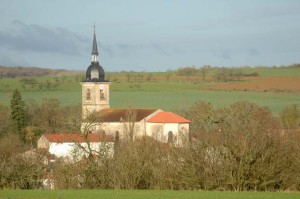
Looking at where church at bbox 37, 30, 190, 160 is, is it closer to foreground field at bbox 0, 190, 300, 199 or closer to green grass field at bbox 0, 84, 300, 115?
green grass field at bbox 0, 84, 300, 115

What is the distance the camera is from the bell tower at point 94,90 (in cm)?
7669

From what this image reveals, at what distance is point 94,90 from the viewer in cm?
7669

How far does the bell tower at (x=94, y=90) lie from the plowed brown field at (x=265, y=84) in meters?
36.0

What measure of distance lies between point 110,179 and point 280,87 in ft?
252

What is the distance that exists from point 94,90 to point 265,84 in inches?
1612

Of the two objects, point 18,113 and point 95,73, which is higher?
point 95,73

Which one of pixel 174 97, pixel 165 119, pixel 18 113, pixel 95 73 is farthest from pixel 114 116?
pixel 174 97

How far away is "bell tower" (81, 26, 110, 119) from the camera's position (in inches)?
3019

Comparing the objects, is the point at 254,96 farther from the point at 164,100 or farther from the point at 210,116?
the point at 210,116

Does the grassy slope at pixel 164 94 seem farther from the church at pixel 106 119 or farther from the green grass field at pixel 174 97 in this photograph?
the church at pixel 106 119

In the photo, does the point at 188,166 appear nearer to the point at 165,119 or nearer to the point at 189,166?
the point at 189,166

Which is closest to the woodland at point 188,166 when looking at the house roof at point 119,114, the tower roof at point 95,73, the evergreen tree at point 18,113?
the house roof at point 119,114

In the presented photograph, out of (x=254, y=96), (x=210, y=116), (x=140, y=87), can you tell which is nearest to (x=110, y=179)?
(x=210, y=116)

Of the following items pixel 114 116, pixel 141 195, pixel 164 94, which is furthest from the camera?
pixel 164 94
